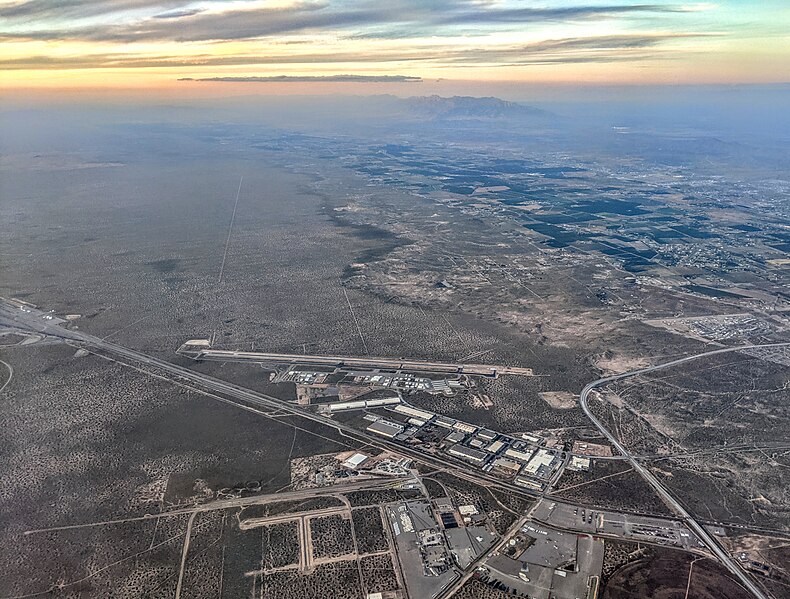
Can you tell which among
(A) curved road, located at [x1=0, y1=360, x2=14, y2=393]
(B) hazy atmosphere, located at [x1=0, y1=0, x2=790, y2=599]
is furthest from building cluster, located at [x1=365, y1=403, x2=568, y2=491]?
(A) curved road, located at [x1=0, y1=360, x2=14, y2=393]

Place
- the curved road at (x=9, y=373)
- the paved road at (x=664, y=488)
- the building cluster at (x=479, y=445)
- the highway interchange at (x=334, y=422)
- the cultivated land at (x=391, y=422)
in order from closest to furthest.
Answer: the paved road at (x=664, y=488) < the cultivated land at (x=391, y=422) < the highway interchange at (x=334, y=422) < the building cluster at (x=479, y=445) < the curved road at (x=9, y=373)

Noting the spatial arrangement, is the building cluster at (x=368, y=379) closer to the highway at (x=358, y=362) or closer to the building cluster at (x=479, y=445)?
the highway at (x=358, y=362)

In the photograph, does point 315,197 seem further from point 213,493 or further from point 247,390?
point 213,493

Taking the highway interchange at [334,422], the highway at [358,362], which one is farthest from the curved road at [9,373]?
the highway at [358,362]

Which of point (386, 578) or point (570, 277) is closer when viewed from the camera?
point (386, 578)

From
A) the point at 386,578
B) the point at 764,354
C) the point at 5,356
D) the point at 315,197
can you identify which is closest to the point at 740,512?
the point at 386,578

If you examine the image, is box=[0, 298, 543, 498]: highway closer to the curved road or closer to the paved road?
the curved road

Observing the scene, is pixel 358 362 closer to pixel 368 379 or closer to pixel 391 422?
pixel 368 379

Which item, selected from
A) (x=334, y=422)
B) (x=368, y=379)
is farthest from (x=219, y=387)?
(x=368, y=379)
